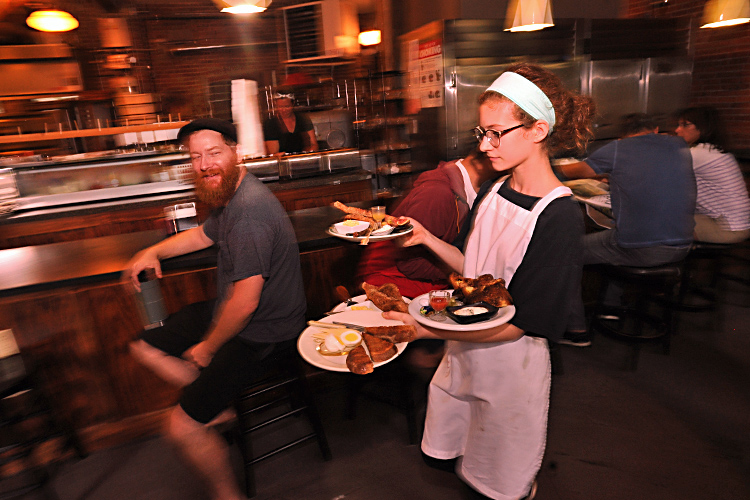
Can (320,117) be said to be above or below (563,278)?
above

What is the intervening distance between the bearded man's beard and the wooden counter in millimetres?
397

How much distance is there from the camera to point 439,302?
160 centimetres

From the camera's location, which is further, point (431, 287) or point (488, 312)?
point (431, 287)

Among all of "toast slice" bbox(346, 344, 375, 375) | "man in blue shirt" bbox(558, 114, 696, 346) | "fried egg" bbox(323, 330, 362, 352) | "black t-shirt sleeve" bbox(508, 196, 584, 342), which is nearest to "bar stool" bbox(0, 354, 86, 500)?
"fried egg" bbox(323, 330, 362, 352)

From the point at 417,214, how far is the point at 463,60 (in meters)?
3.58

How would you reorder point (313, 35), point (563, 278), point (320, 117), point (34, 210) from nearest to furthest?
point (563, 278)
point (34, 210)
point (313, 35)
point (320, 117)

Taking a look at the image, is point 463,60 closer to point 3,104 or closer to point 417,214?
point 417,214

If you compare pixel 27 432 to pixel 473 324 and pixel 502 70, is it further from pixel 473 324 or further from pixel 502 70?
pixel 502 70

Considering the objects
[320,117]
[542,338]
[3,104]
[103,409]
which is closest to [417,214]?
[542,338]

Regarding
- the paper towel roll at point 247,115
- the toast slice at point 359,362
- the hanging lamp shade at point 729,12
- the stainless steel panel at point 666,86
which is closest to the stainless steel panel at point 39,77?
the paper towel roll at point 247,115

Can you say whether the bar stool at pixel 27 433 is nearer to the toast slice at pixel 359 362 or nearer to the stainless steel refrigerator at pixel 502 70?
the toast slice at pixel 359 362

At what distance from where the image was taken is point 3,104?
600cm

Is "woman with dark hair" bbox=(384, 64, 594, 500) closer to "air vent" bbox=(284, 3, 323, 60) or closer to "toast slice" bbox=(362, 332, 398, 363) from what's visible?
"toast slice" bbox=(362, 332, 398, 363)

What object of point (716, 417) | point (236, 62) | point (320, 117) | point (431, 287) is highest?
point (236, 62)
